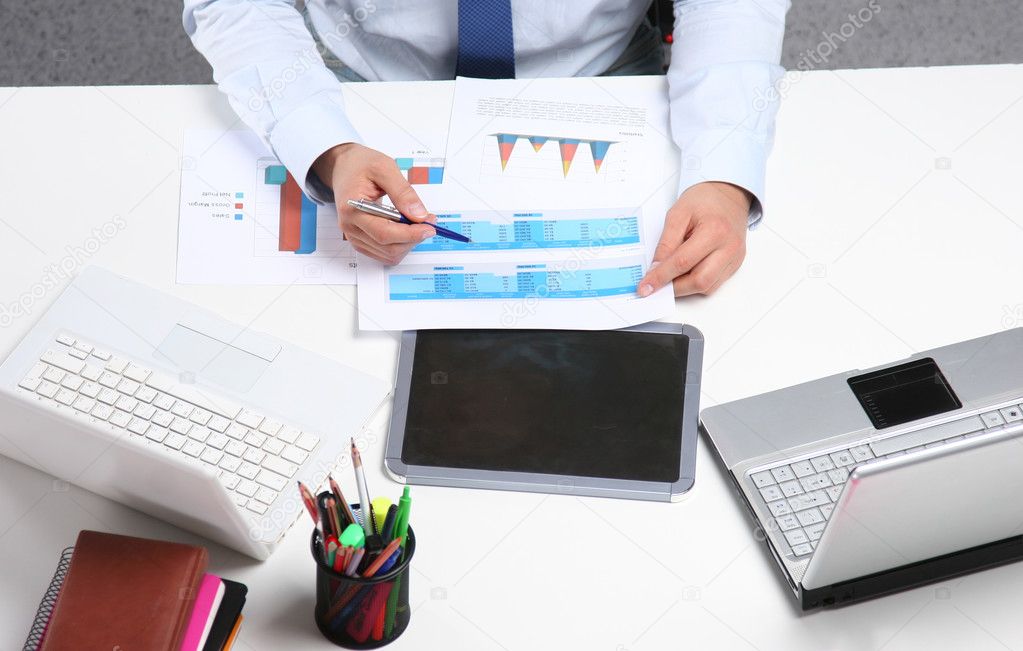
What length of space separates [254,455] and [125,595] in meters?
0.19

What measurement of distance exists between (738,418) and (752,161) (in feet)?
1.12

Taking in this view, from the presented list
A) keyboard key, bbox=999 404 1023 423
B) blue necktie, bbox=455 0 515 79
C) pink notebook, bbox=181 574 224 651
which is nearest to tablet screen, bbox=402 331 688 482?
pink notebook, bbox=181 574 224 651

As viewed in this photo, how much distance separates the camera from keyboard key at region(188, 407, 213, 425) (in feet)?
3.03

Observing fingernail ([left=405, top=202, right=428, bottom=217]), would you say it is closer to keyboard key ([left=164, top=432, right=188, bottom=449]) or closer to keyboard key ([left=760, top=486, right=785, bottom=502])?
keyboard key ([left=164, top=432, right=188, bottom=449])

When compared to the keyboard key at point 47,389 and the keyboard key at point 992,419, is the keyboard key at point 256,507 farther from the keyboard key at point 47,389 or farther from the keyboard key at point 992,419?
the keyboard key at point 992,419

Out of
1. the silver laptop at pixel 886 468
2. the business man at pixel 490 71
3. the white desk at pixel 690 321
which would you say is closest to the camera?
the silver laptop at pixel 886 468

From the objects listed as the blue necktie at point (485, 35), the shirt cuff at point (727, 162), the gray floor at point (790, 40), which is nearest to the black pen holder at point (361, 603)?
the shirt cuff at point (727, 162)

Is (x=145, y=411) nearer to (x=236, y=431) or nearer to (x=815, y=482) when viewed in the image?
(x=236, y=431)

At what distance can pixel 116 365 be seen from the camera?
95 cm

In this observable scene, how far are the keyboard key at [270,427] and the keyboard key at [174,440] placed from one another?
0.07 metres

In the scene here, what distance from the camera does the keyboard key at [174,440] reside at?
91 centimetres

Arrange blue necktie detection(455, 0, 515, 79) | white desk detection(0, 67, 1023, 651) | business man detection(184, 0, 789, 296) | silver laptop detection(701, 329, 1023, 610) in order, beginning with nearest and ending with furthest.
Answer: silver laptop detection(701, 329, 1023, 610), white desk detection(0, 67, 1023, 651), business man detection(184, 0, 789, 296), blue necktie detection(455, 0, 515, 79)

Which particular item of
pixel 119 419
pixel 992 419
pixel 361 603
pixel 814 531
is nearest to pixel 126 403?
pixel 119 419

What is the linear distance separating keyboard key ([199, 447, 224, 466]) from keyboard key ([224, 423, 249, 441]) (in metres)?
Result: 0.02
